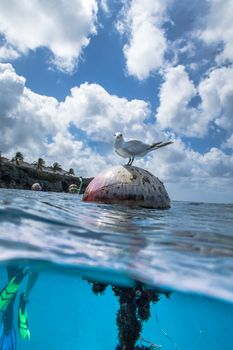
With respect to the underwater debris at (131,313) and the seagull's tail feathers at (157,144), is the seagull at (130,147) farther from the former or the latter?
the underwater debris at (131,313)

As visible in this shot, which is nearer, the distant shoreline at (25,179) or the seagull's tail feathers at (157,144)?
the seagull's tail feathers at (157,144)

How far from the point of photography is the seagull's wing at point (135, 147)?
1103 centimetres

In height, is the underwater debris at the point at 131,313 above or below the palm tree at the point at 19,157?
below

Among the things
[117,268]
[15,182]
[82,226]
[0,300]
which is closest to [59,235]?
[82,226]

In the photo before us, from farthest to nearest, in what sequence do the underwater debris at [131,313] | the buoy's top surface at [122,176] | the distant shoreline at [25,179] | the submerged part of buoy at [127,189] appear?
A: the distant shoreline at [25,179]
the buoy's top surface at [122,176]
the submerged part of buoy at [127,189]
the underwater debris at [131,313]

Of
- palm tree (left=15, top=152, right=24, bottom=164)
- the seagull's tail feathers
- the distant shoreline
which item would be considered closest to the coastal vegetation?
the distant shoreline

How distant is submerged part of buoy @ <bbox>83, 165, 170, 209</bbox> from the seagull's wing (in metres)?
0.63

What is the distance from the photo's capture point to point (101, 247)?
17.2 feet

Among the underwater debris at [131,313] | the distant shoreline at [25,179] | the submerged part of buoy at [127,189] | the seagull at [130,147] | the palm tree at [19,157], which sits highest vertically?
the palm tree at [19,157]

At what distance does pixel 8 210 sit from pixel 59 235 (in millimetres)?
1797

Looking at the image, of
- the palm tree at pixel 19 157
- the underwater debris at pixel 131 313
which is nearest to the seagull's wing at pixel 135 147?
the underwater debris at pixel 131 313

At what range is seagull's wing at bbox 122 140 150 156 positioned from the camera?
11031 millimetres

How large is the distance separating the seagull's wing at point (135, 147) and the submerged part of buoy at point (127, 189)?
24.7 inches

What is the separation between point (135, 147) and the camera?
11109 mm
